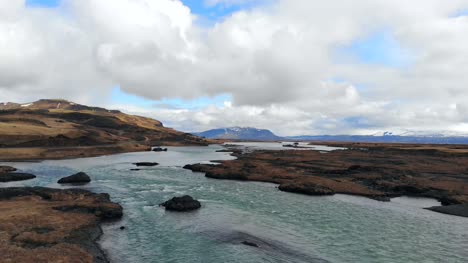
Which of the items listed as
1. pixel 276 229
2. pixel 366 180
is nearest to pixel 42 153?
pixel 366 180

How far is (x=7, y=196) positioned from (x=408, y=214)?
65.3m

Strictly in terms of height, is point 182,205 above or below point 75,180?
below

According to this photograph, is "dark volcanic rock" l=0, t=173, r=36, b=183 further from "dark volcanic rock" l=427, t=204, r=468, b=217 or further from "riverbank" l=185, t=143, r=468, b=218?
"dark volcanic rock" l=427, t=204, r=468, b=217

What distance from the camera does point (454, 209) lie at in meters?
58.3

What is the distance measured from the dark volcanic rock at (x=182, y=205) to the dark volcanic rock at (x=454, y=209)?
41.4m

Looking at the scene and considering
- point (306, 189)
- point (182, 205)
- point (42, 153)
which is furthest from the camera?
point (42, 153)

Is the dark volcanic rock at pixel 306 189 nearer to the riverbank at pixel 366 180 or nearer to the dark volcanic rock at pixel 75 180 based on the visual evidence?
the riverbank at pixel 366 180

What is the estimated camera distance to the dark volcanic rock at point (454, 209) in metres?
56.3

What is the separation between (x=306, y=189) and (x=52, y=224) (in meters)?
48.2

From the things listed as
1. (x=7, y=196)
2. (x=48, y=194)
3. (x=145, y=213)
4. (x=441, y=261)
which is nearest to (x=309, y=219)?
(x=441, y=261)

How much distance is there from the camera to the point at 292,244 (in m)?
38.8

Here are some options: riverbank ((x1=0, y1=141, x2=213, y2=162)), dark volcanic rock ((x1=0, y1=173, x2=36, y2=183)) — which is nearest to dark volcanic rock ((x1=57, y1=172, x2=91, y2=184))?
dark volcanic rock ((x1=0, y1=173, x2=36, y2=183))

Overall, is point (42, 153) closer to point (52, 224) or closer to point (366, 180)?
point (52, 224)

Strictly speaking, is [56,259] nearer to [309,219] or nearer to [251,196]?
[309,219]
